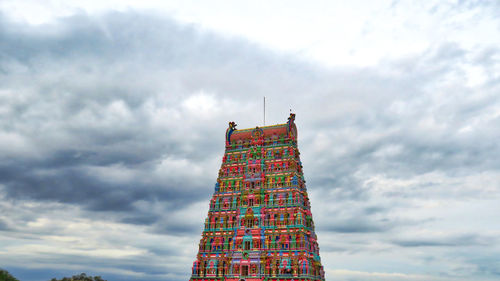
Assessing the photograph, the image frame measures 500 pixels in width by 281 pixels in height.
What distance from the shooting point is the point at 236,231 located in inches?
3922

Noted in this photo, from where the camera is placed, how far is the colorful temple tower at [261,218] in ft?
308

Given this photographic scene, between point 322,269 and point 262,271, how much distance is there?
1607cm

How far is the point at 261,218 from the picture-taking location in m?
98.9

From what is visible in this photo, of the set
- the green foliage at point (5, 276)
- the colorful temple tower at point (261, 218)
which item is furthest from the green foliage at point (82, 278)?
the colorful temple tower at point (261, 218)

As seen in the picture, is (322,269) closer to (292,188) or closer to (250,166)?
(292,188)

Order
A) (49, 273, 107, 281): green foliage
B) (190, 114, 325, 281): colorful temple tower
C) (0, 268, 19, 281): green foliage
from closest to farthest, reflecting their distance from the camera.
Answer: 1. (0, 268, 19, 281): green foliage
2. (190, 114, 325, 281): colorful temple tower
3. (49, 273, 107, 281): green foliage

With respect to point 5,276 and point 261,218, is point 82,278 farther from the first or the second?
point 261,218

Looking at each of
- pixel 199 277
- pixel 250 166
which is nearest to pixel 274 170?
pixel 250 166

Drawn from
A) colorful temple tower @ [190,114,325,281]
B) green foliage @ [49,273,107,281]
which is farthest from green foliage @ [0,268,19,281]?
colorful temple tower @ [190,114,325,281]

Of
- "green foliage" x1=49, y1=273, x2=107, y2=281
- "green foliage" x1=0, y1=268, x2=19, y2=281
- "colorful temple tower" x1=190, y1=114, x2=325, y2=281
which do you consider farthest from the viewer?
"green foliage" x1=49, y1=273, x2=107, y2=281

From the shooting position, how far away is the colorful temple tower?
93938 mm

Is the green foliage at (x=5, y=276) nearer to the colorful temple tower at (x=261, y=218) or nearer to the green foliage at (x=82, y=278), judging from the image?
the green foliage at (x=82, y=278)

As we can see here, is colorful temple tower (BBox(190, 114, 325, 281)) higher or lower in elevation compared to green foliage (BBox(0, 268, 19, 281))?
higher

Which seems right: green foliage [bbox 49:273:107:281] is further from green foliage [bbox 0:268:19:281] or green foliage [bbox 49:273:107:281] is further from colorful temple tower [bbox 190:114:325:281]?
colorful temple tower [bbox 190:114:325:281]
